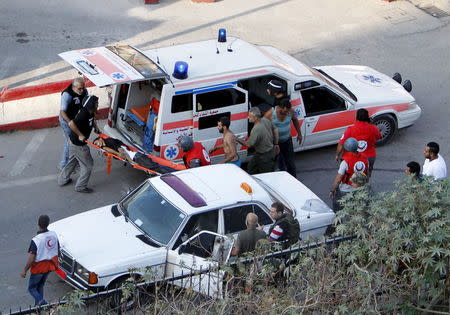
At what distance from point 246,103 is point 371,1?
8628 millimetres

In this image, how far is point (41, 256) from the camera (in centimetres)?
941

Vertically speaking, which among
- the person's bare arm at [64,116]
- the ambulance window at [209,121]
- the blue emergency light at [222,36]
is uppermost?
the blue emergency light at [222,36]

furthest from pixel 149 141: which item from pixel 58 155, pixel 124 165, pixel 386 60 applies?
pixel 386 60

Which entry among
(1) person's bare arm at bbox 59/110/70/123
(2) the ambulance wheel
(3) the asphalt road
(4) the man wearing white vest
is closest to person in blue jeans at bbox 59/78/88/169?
(1) person's bare arm at bbox 59/110/70/123

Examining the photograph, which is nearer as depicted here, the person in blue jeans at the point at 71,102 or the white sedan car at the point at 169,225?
the white sedan car at the point at 169,225

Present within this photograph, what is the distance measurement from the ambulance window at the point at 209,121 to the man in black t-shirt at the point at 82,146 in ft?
5.22

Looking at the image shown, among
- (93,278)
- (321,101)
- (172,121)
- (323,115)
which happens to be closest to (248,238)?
(93,278)

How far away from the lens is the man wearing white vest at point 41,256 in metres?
9.35

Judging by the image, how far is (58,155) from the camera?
13.7m

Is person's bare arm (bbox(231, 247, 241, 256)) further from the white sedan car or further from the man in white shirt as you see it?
the man in white shirt

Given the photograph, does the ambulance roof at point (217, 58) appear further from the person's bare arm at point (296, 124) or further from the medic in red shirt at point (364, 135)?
the medic in red shirt at point (364, 135)

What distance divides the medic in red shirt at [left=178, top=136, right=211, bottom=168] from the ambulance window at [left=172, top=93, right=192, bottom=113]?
622mm

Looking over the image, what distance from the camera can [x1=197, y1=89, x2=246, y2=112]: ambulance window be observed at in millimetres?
12289

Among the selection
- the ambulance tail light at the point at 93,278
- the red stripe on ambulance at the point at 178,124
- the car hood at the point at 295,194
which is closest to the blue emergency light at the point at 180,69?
the red stripe on ambulance at the point at 178,124
